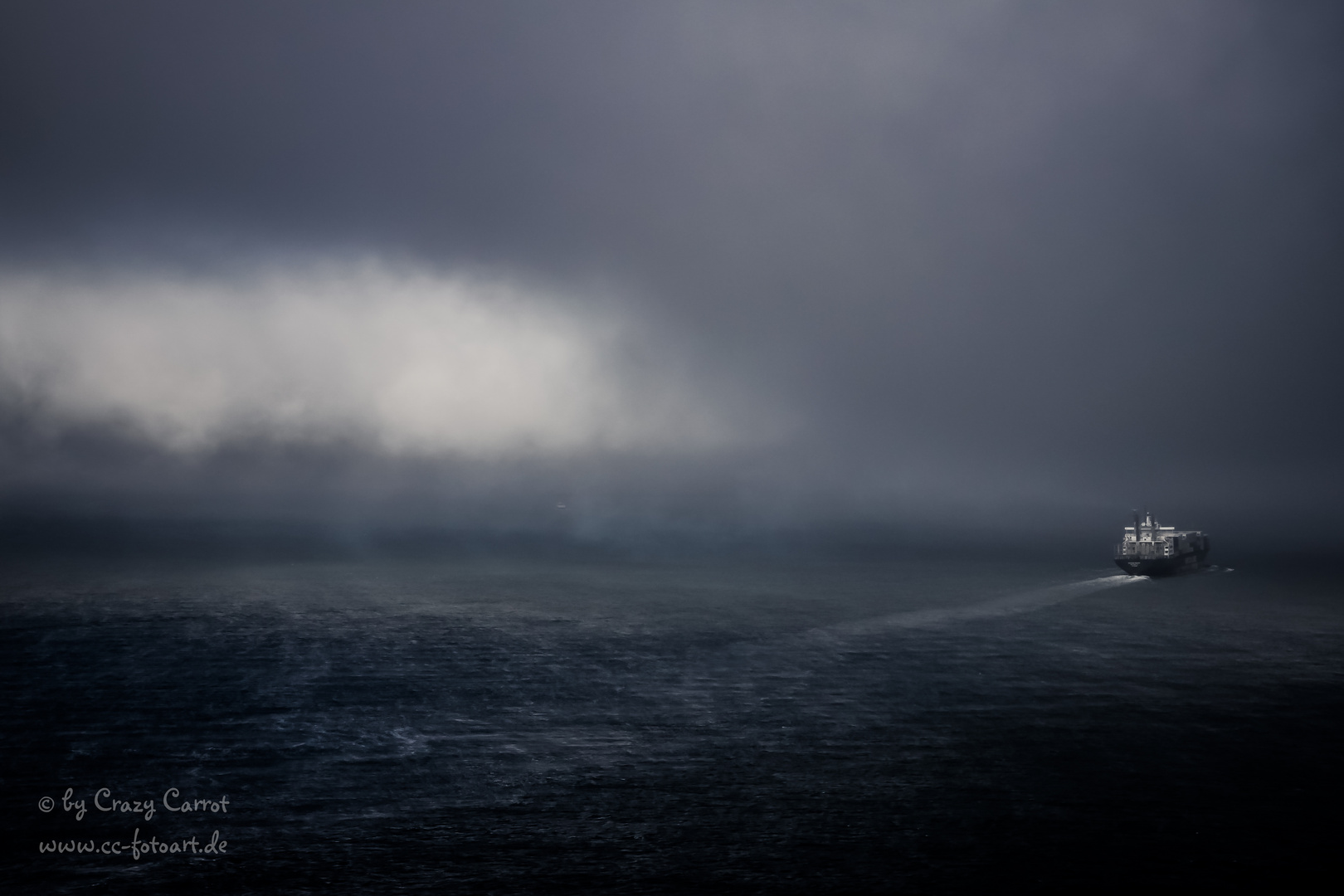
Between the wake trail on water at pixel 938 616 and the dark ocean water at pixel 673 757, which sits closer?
the dark ocean water at pixel 673 757

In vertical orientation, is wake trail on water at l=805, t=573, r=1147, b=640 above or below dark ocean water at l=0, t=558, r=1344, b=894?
above

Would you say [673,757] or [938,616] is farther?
[938,616]

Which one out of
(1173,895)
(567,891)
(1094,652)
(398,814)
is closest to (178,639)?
(398,814)

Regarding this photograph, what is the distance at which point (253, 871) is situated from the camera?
201 ft

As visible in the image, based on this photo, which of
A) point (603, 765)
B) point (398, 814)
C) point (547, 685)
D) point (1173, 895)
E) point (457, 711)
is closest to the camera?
point (1173, 895)

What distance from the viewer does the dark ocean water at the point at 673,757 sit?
63281 mm

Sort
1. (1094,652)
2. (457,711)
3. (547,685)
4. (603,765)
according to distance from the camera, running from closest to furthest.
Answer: (603,765)
(457,711)
(547,685)
(1094,652)

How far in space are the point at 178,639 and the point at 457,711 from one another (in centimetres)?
6596

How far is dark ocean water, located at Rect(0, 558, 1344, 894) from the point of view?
63281 millimetres

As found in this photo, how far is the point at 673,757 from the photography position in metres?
85.2

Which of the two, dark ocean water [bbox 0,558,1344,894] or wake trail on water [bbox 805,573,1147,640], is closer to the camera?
dark ocean water [bbox 0,558,1344,894]

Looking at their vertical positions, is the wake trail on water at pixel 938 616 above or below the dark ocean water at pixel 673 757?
above

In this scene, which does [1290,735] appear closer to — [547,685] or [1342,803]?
[1342,803]

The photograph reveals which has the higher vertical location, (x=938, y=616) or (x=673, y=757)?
(x=938, y=616)
